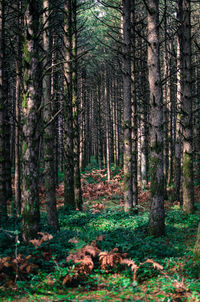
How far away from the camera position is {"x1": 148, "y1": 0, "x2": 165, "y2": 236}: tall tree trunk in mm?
7754

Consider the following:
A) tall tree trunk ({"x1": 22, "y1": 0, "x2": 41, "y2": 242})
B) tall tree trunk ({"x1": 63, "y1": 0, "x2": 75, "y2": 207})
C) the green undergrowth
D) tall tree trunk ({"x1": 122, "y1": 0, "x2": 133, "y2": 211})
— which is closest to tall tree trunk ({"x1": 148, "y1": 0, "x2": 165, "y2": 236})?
the green undergrowth

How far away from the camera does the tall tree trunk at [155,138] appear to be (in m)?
7.75

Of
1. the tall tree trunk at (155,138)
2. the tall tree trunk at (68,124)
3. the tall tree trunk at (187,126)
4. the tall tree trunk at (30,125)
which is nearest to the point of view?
the tall tree trunk at (30,125)

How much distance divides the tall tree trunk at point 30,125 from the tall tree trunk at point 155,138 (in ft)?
11.2

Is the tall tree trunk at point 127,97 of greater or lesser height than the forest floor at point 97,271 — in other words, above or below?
above

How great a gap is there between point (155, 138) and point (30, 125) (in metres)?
3.64

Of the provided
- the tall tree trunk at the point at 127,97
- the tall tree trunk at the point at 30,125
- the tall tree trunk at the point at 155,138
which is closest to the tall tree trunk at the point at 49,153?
the tall tree trunk at the point at 30,125

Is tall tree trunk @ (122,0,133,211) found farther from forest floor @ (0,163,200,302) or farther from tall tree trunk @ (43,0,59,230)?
forest floor @ (0,163,200,302)

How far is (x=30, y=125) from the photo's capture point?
590cm

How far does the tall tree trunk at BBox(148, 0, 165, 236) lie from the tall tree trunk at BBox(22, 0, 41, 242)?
3428 mm

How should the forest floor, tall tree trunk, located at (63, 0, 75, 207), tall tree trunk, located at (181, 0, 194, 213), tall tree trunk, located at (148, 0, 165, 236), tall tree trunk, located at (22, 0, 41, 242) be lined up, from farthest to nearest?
tall tree trunk, located at (63, 0, 75, 207) → tall tree trunk, located at (181, 0, 194, 213) → tall tree trunk, located at (148, 0, 165, 236) → tall tree trunk, located at (22, 0, 41, 242) → the forest floor

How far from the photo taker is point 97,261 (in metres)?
5.65

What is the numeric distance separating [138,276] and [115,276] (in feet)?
1.43

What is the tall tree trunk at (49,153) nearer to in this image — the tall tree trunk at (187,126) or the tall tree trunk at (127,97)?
the tall tree trunk at (127,97)
